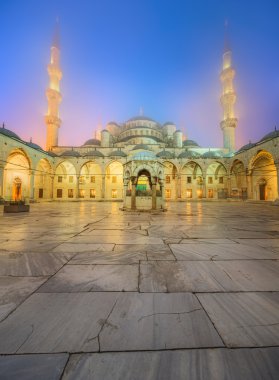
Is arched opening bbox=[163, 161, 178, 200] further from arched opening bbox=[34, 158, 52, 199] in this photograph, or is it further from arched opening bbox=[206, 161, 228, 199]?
arched opening bbox=[34, 158, 52, 199]

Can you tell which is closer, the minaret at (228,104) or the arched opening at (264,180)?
the arched opening at (264,180)

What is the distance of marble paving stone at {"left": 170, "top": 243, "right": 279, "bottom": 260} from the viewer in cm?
320

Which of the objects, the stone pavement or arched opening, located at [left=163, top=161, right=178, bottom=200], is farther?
arched opening, located at [left=163, top=161, right=178, bottom=200]

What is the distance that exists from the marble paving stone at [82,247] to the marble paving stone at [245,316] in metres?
2.23

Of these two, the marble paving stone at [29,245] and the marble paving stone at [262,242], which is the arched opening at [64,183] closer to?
the marble paving stone at [29,245]

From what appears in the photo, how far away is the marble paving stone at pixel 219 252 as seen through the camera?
3.20 metres

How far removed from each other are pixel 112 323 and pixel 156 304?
0.48 metres

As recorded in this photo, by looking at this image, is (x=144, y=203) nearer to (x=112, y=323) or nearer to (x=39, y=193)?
(x=112, y=323)

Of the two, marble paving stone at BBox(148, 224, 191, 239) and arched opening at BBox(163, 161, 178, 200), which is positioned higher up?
arched opening at BBox(163, 161, 178, 200)

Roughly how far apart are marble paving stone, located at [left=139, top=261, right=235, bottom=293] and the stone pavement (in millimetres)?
13

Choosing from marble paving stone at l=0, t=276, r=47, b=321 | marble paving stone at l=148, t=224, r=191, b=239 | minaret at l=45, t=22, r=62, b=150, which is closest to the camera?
marble paving stone at l=0, t=276, r=47, b=321

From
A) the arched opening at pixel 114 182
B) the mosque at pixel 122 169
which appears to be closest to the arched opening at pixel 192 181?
the mosque at pixel 122 169

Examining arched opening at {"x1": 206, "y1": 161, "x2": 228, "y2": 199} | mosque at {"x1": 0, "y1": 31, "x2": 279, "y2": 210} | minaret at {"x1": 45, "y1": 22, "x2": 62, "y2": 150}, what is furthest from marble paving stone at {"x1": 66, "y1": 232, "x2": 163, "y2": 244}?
minaret at {"x1": 45, "y1": 22, "x2": 62, "y2": 150}

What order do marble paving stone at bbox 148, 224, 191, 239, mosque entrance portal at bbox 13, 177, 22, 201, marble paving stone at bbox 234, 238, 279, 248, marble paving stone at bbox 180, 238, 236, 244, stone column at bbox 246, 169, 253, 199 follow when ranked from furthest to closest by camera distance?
mosque entrance portal at bbox 13, 177, 22, 201
stone column at bbox 246, 169, 253, 199
marble paving stone at bbox 148, 224, 191, 239
marble paving stone at bbox 180, 238, 236, 244
marble paving stone at bbox 234, 238, 279, 248
